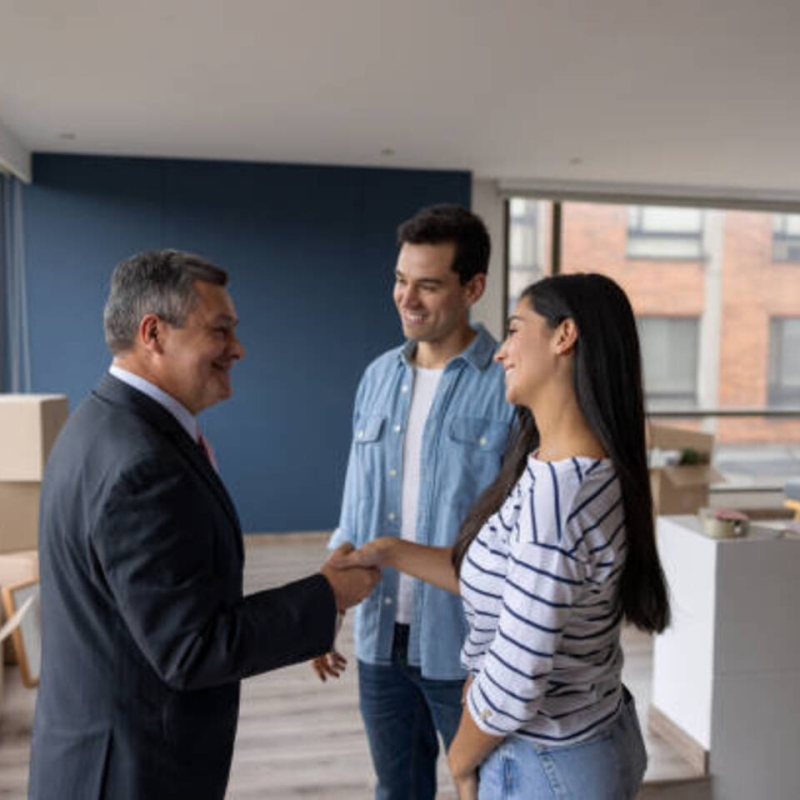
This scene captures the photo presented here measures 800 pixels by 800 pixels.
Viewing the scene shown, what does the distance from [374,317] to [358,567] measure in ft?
16.1

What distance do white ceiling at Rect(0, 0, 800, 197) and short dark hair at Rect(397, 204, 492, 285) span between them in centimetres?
169

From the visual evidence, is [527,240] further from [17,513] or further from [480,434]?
[480,434]

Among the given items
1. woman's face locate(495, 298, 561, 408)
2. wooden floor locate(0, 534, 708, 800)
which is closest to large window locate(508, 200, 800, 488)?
wooden floor locate(0, 534, 708, 800)

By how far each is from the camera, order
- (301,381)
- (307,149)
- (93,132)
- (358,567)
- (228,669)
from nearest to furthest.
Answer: (228,669) → (358,567) → (93,132) → (307,149) → (301,381)

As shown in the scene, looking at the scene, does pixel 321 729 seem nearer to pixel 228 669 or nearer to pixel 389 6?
pixel 228 669

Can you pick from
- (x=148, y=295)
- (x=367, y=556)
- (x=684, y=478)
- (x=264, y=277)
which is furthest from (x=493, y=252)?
(x=148, y=295)

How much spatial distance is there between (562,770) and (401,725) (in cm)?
74

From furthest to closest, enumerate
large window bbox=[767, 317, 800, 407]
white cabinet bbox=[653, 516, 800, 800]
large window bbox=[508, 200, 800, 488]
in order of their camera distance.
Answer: large window bbox=[767, 317, 800, 407] → large window bbox=[508, 200, 800, 488] → white cabinet bbox=[653, 516, 800, 800]

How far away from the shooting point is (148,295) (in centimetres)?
126

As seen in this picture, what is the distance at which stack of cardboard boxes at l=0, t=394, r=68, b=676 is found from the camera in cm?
345

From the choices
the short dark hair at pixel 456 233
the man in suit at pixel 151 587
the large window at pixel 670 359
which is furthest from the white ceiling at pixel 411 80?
the large window at pixel 670 359

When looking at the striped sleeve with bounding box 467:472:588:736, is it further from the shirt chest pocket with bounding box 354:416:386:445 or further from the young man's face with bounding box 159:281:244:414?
Answer: the shirt chest pocket with bounding box 354:416:386:445

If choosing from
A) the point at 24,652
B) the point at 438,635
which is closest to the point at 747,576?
the point at 438,635

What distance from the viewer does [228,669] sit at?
1.13 m
